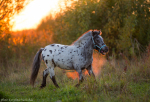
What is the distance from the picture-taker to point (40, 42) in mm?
10398

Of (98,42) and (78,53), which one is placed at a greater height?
(98,42)

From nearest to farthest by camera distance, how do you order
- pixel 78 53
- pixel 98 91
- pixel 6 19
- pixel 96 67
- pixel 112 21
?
1. pixel 98 91
2. pixel 78 53
3. pixel 96 67
4. pixel 6 19
5. pixel 112 21

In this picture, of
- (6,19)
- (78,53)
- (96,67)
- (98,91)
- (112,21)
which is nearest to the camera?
(98,91)

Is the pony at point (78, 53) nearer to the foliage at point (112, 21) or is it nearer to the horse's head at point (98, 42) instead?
the horse's head at point (98, 42)

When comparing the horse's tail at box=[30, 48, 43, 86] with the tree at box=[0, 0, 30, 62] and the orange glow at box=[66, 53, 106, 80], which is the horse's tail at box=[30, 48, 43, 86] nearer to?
the orange glow at box=[66, 53, 106, 80]

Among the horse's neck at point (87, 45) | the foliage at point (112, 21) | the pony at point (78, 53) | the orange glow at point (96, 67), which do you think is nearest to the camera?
the pony at point (78, 53)

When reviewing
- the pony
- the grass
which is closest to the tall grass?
the grass

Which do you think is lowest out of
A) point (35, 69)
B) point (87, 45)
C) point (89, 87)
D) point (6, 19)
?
point (89, 87)

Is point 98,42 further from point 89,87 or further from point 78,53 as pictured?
point 89,87

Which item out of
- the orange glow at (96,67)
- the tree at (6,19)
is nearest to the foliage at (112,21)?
the orange glow at (96,67)

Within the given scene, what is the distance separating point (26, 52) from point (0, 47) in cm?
169

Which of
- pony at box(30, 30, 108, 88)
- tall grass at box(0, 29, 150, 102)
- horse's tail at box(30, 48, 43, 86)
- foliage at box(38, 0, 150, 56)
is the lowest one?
tall grass at box(0, 29, 150, 102)

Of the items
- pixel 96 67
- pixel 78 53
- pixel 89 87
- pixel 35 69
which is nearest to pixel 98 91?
pixel 89 87

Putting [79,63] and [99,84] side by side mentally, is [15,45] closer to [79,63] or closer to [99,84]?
[79,63]
